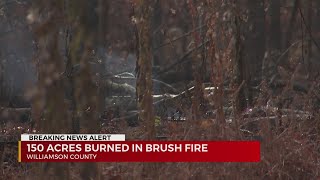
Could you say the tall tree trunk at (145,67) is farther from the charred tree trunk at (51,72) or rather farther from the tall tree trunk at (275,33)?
the tall tree trunk at (275,33)

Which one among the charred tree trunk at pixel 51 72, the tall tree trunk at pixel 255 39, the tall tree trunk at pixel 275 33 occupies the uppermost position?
the tall tree trunk at pixel 275 33

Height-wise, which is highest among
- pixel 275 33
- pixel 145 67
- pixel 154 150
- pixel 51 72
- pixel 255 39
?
pixel 275 33

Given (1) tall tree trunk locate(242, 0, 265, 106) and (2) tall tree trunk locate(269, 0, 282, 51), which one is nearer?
(1) tall tree trunk locate(242, 0, 265, 106)

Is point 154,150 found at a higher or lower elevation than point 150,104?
lower

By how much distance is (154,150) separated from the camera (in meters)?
3.99

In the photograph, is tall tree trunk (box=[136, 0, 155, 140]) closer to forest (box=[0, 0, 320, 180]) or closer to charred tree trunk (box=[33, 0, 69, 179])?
forest (box=[0, 0, 320, 180])

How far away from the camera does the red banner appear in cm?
377

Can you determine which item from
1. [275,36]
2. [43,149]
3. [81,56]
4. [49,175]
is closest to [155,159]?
[43,149]

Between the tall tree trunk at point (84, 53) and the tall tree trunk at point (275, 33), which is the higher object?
the tall tree trunk at point (275, 33)

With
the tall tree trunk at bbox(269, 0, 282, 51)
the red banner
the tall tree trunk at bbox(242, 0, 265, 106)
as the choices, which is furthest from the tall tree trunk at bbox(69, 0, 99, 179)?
the tall tree trunk at bbox(269, 0, 282, 51)

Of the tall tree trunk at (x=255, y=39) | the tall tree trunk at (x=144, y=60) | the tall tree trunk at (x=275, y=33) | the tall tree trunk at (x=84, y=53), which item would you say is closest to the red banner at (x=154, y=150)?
the tall tree trunk at (x=144, y=60)

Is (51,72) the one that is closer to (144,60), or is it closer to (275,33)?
(144,60)

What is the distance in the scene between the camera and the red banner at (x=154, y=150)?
377cm

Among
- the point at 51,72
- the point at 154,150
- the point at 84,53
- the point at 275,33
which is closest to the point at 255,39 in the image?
the point at 275,33
